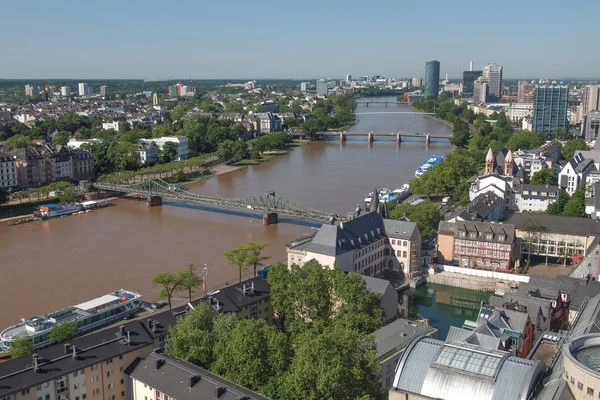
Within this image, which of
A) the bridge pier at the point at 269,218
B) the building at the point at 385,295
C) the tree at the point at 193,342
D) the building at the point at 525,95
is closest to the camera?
the tree at the point at 193,342

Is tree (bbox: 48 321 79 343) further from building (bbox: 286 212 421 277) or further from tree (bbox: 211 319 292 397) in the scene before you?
building (bbox: 286 212 421 277)

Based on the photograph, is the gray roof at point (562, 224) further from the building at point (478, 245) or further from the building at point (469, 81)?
the building at point (469, 81)

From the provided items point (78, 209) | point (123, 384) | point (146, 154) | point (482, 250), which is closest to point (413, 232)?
point (482, 250)

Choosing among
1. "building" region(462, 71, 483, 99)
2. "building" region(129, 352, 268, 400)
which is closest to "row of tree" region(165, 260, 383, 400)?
"building" region(129, 352, 268, 400)

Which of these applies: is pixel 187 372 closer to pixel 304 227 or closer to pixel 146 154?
pixel 304 227

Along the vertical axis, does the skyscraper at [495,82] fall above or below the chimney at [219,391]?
above

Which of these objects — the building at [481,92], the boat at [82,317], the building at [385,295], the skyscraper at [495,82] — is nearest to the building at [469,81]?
the skyscraper at [495,82]
